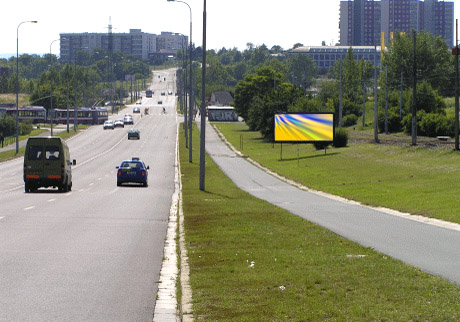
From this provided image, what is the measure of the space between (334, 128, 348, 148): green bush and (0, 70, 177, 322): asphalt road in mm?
36580

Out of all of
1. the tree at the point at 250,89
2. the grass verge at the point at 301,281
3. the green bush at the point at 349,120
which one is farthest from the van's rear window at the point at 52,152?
the tree at the point at 250,89

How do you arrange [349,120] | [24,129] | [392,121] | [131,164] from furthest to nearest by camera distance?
[349,120] < [24,129] < [392,121] < [131,164]

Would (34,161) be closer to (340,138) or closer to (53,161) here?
(53,161)

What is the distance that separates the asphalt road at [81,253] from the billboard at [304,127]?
3081 centimetres

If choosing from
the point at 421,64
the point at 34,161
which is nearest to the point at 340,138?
the point at 34,161

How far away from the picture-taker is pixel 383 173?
162 feet

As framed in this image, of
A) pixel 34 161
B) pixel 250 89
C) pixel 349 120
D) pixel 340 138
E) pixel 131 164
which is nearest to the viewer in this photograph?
pixel 34 161

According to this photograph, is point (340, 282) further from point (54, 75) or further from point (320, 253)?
point (54, 75)

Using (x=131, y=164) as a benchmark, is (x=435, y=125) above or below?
above

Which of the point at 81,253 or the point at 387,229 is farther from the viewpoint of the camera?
the point at 387,229

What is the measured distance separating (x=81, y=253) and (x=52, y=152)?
23767 mm

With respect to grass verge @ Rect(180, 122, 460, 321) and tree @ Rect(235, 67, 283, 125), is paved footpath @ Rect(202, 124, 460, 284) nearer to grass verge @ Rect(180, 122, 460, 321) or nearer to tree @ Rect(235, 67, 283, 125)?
grass verge @ Rect(180, 122, 460, 321)

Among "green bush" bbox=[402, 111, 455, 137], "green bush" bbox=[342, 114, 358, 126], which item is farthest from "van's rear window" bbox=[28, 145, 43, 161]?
"green bush" bbox=[342, 114, 358, 126]

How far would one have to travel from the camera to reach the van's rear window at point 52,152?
126 feet
